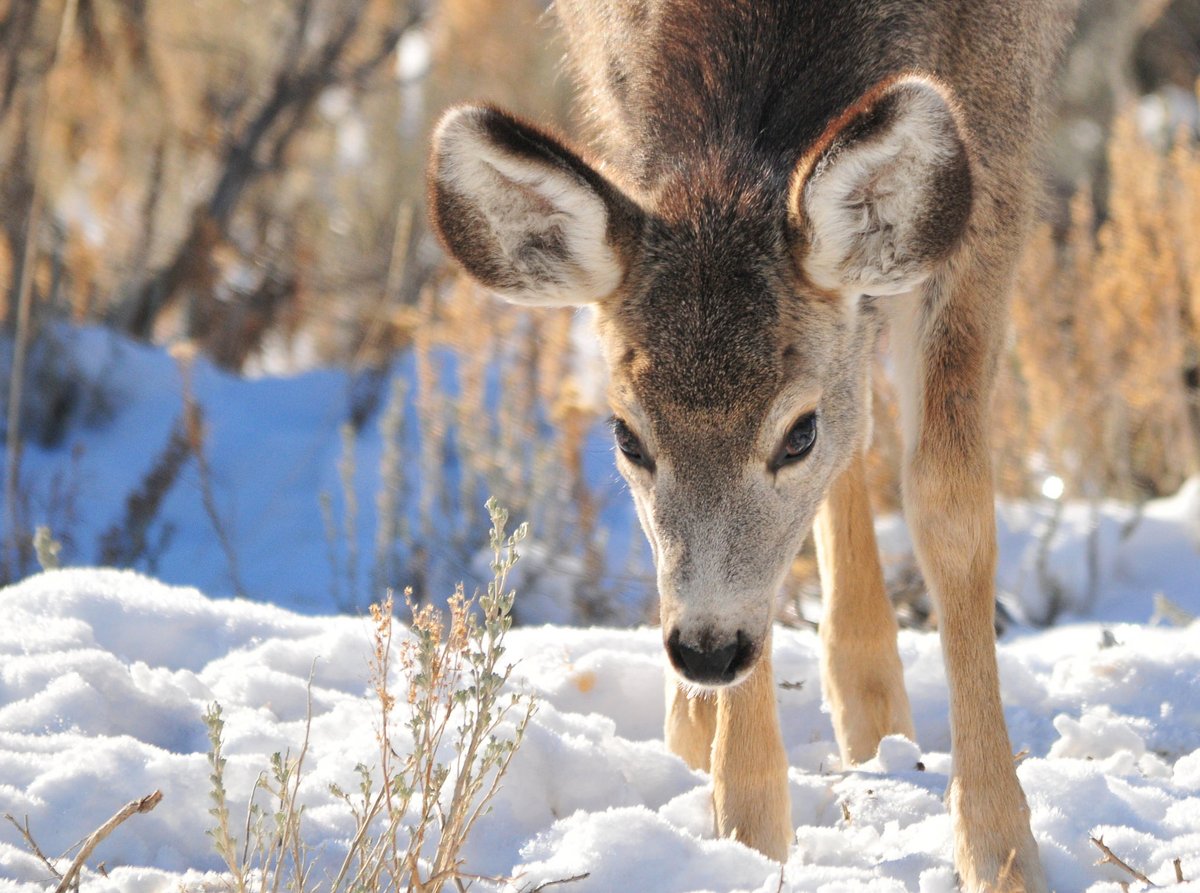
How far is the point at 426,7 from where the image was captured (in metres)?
11.4

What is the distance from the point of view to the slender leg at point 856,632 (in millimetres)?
4930

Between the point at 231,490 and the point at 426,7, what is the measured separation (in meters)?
4.24

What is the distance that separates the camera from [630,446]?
4.10m

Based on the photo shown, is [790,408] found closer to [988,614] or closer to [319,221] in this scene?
[988,614]

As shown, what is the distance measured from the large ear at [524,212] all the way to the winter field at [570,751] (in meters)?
1.16

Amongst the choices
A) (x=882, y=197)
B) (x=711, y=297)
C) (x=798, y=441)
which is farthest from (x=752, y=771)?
(x=882, y=197)

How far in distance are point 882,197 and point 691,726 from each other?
1.74 metres

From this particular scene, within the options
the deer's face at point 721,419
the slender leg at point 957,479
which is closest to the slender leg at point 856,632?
the slender leg at point 957,479

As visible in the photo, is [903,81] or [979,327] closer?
[903,81]

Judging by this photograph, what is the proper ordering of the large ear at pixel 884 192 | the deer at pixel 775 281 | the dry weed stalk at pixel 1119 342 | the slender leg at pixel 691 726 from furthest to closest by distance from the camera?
the dry weed stalk at pixel 1119 342
the slender leg at pixel 691 726
the deer at pixel 775 281
the large ear at pixel 884 192

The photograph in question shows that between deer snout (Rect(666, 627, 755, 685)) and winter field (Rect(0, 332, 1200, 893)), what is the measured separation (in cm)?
38

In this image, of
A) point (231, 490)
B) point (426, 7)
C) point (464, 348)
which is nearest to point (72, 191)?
point (426, 7)

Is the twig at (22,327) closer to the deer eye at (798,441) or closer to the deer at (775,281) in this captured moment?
the deer at (775,281)

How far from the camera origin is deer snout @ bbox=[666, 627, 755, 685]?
3729mm
